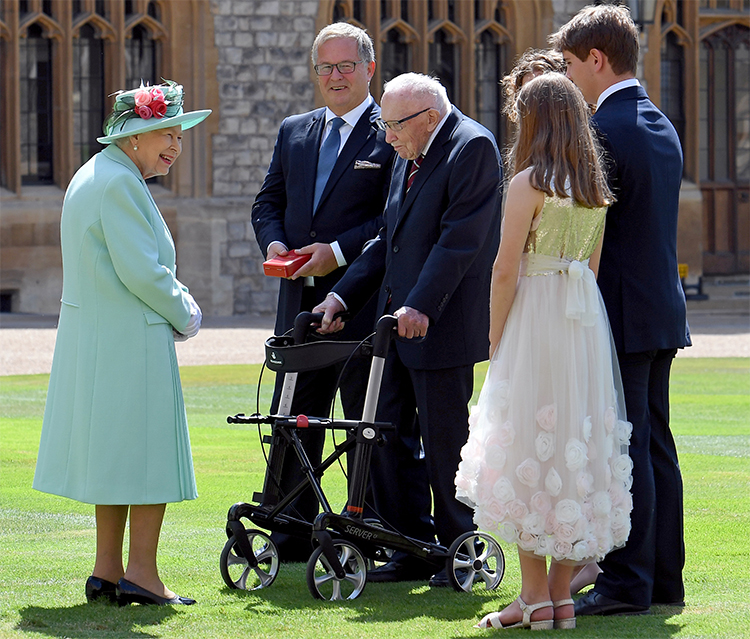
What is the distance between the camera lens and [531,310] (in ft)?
13.6

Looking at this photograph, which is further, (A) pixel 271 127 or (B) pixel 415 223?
(A) pixel 271 127

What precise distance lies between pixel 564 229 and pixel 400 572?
1.54 meters

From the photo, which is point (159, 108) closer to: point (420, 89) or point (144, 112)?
point (144, 112)

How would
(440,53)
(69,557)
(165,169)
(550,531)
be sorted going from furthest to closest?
(440,53), (69,557), (165,169), (550,531)

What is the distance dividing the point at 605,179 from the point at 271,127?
14.3 meters

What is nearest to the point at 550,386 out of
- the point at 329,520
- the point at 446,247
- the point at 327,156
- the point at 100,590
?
the point at 446,247

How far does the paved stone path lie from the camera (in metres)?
→ 12.9

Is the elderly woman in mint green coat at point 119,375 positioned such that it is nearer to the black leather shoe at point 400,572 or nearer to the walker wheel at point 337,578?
the walker wheel at point 337,578

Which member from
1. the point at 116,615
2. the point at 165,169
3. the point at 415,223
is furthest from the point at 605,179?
the point at 116,615

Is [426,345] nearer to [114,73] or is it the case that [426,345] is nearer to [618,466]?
[618,466]

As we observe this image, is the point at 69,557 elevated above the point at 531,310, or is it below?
below

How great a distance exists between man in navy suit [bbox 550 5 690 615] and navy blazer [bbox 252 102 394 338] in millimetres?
1123

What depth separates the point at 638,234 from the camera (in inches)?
173

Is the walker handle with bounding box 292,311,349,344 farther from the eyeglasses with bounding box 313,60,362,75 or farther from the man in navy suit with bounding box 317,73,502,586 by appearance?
the eyeglasses with bounding box 313,60,362,75
